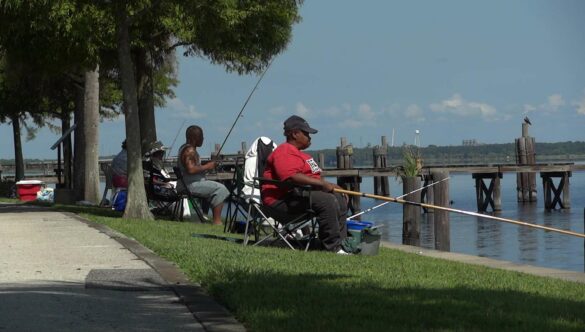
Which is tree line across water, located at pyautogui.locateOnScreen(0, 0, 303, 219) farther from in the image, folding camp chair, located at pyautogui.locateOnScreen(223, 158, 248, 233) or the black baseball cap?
the black baseball cap

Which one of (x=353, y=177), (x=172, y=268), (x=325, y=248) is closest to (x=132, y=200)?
(x=325, y=248)

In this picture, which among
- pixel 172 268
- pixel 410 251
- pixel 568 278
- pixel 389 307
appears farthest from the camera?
pixel 410 251

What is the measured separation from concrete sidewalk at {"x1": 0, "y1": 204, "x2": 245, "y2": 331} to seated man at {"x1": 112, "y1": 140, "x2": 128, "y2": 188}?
7445 mm

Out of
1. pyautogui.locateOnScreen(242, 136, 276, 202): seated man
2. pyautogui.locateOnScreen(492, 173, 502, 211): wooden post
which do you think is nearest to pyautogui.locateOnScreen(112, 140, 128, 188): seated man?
pyautogui.locateOnScreen(242, 136, 276, 202): seated man

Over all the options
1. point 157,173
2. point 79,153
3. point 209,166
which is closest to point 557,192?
point 79,153

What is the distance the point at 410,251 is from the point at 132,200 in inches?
188

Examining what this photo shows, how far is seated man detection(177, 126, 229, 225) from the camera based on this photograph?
16438mm

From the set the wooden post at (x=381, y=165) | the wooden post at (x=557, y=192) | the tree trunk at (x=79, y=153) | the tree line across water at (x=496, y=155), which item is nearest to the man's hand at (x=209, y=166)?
the tree trunk at (x=79, y=153)

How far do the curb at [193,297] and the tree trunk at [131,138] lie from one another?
5364 millimetres

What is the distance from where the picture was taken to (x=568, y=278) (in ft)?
36.1

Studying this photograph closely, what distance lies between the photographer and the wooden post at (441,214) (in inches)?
729

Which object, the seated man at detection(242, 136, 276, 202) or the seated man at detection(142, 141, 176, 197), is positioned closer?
the seated man at detection(242, 136, 276, 202)

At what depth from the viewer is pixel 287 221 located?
39.5 feet

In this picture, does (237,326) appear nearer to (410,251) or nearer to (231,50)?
(410,251)
